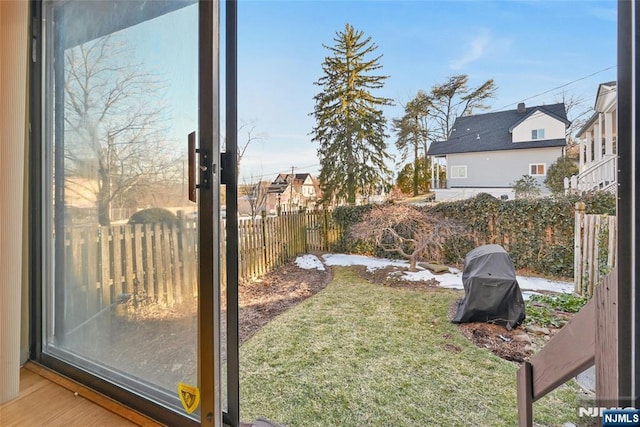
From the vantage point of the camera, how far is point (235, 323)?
89 centimetres

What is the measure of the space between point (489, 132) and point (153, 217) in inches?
81.8

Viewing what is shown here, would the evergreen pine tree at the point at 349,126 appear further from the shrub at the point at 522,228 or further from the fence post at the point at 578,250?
the fence post at the point at 578,250

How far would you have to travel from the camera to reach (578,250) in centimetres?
168

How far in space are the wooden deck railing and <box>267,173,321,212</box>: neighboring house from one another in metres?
2.17

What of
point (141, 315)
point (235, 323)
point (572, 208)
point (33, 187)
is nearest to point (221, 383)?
point (235, 323)

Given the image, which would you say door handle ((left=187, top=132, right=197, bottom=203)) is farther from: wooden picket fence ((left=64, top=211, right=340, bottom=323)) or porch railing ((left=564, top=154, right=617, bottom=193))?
porch railing ((left=564, top=154, right=617, bottom=193))

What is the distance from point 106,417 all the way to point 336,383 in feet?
3.33

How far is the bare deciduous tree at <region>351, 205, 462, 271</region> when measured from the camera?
7.94 feet

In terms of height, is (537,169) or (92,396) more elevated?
(537,169)

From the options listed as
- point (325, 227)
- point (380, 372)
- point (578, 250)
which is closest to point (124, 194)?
point (380, 372)

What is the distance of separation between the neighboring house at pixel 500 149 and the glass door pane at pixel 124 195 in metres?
1.85

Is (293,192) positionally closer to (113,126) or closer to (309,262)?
(309,262)
